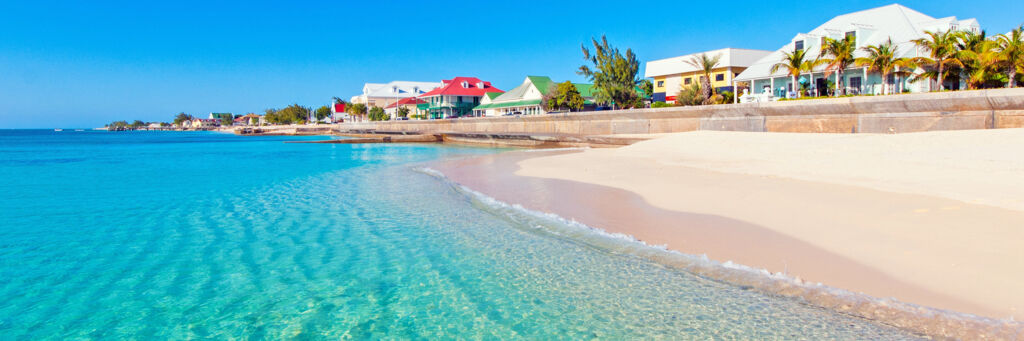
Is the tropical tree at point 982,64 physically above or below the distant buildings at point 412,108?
below

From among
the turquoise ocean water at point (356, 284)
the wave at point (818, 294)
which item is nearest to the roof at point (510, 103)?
the turquoise ocean water at point (356, 284)

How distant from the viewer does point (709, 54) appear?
155 ft

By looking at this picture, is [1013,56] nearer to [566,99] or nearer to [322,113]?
[566,99]

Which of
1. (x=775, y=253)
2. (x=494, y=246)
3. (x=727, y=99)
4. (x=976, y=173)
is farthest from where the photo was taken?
(x=727, y=99)

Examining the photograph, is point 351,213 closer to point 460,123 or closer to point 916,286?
point 916,286

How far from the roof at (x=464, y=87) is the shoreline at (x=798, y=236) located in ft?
221

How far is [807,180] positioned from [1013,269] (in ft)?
20.9

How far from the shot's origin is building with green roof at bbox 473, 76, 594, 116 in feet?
188

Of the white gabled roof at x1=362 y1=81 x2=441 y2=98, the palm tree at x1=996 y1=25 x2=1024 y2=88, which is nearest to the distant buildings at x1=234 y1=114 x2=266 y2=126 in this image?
the white gabled roof at x1=362 y1=81 x2=441 y2=98

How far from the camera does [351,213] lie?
10336mm

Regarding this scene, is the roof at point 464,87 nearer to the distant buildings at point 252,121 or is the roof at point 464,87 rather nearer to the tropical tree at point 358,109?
the tropical tree at point 358,109

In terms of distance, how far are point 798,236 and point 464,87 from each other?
255 ft

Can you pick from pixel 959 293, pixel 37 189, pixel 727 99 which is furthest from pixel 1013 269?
pixel 727 99

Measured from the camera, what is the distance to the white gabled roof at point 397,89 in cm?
11431
